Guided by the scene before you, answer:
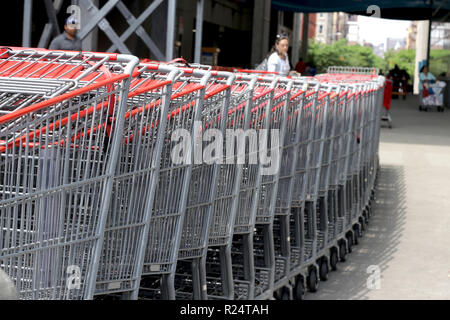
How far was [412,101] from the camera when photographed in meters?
33.7

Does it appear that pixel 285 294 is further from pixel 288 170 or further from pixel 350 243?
pixel 350 243

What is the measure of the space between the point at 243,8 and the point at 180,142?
95.7 feet

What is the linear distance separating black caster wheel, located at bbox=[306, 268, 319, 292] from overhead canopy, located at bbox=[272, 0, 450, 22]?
2648cm

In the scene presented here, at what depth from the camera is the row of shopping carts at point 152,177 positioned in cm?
346

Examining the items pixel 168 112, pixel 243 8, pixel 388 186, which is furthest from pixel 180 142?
pixel 243 8

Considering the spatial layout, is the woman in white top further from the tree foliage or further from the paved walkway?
the tree foliage

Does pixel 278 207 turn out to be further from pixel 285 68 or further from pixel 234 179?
pixel 285 68

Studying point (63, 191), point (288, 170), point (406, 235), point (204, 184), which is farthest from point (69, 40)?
point (63, 191)

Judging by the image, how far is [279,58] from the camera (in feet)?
32.1

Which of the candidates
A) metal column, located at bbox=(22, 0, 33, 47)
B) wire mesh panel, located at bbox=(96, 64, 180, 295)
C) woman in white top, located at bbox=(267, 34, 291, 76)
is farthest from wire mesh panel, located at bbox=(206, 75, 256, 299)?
metal column, located at bbox=(22, 0, 33, 47)

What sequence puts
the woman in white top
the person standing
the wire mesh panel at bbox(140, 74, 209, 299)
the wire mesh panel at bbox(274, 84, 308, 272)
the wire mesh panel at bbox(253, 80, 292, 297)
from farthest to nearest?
the woman in white top < the person standing < the wire mesh panel at bbox(274, 84, 308, 272) < the wire mesh panel at bbox(253, 80, 292, 297) < the wire mesh panel at bbox(140, 74, 209, 299)

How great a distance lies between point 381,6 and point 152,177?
99.9 ft

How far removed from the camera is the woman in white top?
9.71m

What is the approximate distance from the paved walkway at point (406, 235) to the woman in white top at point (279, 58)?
1895 mm
